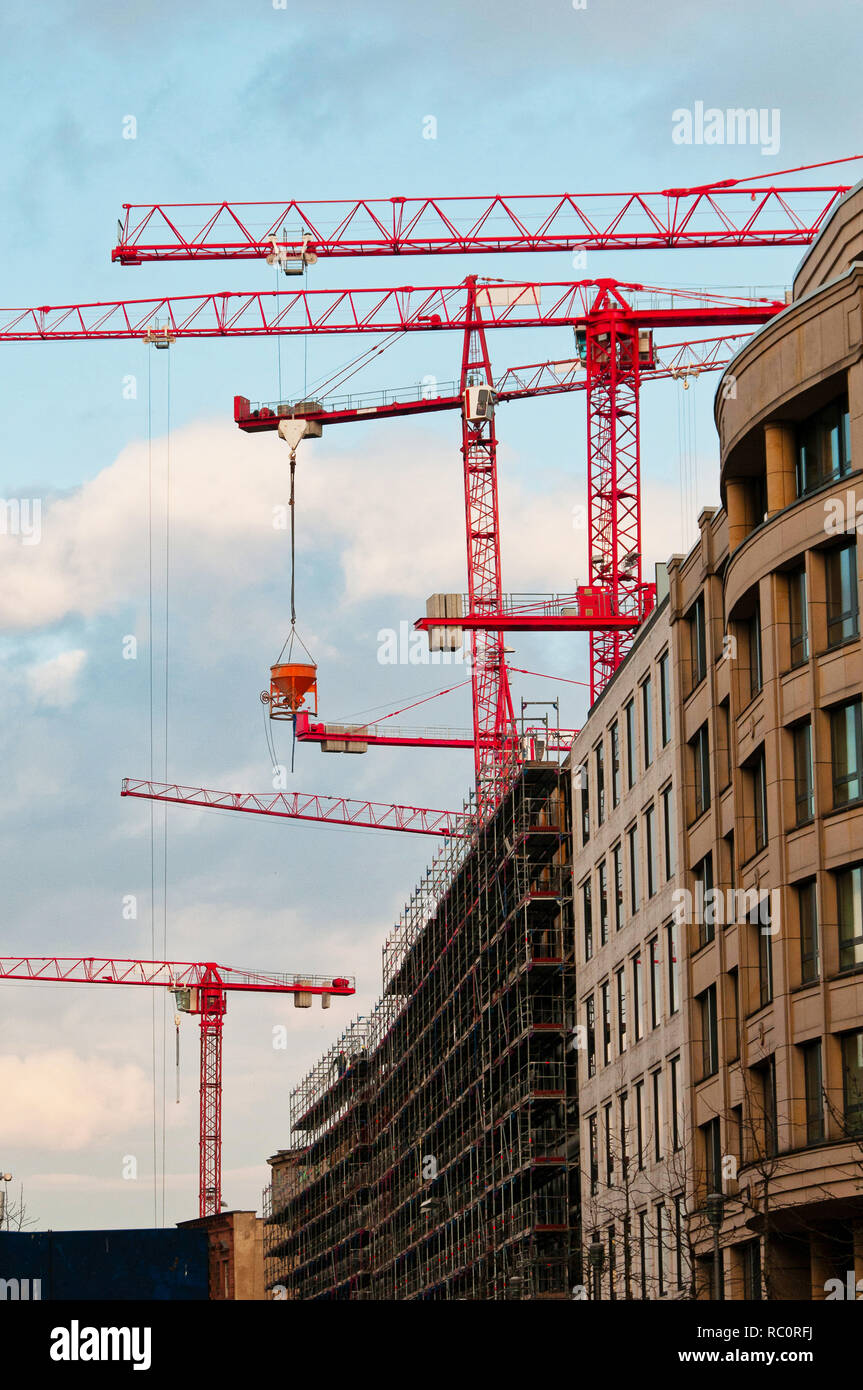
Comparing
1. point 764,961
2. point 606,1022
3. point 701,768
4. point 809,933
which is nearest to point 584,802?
point 606,1022

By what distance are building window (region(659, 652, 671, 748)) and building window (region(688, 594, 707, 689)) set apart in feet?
7.93

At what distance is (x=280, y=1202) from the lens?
168250mm

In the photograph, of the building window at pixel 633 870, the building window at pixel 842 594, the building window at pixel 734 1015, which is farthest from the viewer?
the building window at pixel 633 870

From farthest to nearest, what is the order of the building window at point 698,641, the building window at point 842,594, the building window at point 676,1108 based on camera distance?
the building window at point 676,1108 < the building window at point 698,641 < the building window at point 842,594

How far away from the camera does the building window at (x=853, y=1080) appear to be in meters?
42.8

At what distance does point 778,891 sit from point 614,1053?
2296 cm

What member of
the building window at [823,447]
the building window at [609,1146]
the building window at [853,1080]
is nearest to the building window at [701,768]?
the building window at [823,447]

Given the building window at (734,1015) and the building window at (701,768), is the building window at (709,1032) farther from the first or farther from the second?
the building window at (701,768)

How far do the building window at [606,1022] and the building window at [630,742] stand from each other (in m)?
7.28

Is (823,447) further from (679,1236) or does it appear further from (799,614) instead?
(679,1236)

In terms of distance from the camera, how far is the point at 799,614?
47062 millimetres

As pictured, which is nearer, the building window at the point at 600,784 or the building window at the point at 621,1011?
the building window at the point at 621,1011
